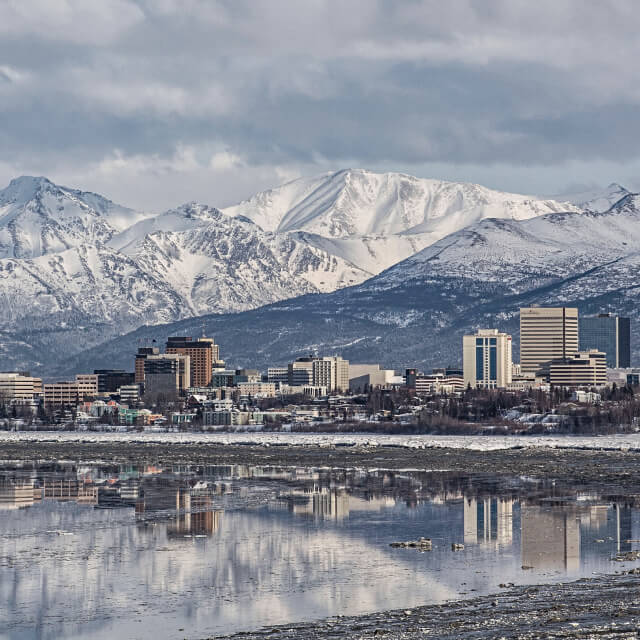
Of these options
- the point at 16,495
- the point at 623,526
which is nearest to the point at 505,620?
the point at 623,526

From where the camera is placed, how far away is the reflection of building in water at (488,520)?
83562 mm

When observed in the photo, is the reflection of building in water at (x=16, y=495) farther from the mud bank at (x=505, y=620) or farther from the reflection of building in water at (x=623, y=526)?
the mud bank at (x=505, y=620)

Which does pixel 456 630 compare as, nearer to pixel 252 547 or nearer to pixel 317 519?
pixel 252 547

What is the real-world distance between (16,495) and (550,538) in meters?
46.2

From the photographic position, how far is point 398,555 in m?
76.3

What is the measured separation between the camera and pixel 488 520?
91.9 meters

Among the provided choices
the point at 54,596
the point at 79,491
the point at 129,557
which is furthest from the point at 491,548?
the point at 79,491

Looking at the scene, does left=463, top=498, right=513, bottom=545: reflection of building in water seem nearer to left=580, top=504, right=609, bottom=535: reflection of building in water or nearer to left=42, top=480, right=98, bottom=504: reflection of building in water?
left=580, top=504, right=609, bottom=535: reflection of building in water

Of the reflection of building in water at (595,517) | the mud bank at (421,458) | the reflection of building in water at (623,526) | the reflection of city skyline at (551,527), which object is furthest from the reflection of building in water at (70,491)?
the reflection of building in water at (623,526)

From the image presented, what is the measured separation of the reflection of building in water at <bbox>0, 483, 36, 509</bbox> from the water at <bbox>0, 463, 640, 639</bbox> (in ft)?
0.48

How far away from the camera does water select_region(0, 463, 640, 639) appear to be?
206 ft

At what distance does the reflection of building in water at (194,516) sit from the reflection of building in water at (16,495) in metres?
10.8

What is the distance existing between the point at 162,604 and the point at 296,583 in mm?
7705

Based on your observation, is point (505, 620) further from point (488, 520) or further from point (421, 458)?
point (421, 458)
